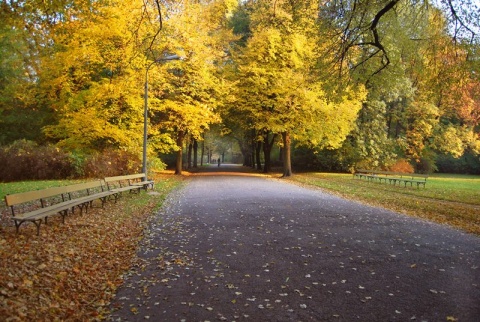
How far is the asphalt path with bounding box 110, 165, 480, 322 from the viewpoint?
419cm

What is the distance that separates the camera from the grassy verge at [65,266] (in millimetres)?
4047

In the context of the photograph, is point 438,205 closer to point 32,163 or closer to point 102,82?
point 102,82

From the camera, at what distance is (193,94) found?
2417 cm

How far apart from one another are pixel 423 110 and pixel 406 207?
2445 centimetres

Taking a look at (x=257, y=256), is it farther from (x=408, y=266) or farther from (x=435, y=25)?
(x=435, y=25)

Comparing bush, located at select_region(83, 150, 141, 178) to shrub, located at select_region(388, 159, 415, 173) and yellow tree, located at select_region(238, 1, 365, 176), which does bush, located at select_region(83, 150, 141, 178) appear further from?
shrub, located at select_region(388, 159, 415, 173)

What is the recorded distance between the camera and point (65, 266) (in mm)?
5461

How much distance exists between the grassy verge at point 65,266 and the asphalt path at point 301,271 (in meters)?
0.32

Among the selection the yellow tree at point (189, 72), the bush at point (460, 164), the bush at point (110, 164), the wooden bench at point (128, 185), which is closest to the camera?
the wooden bench at point (128, 185)

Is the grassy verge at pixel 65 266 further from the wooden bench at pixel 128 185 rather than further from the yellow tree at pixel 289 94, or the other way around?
the yellow tree at pixel 289 94

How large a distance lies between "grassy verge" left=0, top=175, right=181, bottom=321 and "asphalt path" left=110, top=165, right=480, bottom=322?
12.6 inches

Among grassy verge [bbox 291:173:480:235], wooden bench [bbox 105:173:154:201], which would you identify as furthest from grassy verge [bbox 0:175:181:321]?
grassy verge [bbox 291:173:480:235]

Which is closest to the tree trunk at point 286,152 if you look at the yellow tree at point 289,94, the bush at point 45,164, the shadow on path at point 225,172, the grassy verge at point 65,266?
the yellow tree at point 289,94

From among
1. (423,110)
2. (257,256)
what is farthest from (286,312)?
(423,110)
